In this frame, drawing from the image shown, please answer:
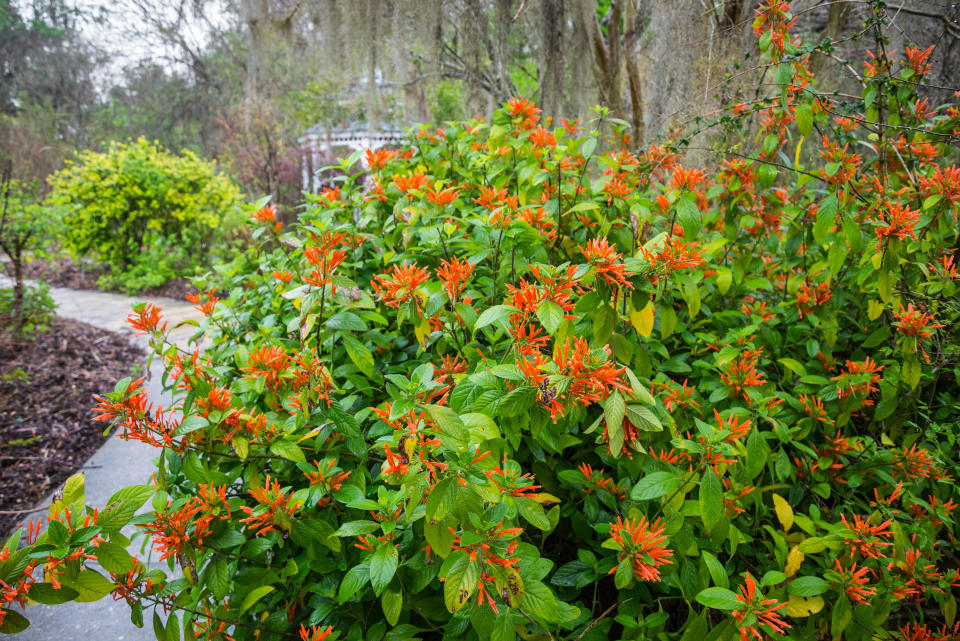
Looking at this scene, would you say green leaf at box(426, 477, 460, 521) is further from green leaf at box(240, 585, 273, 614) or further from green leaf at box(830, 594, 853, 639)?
green leaf at box(830, 594, 853, 639)

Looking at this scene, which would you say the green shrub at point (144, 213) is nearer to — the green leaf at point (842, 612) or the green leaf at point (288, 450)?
the green leaf at point (288, 450)

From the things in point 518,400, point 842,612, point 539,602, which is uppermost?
point 518,400

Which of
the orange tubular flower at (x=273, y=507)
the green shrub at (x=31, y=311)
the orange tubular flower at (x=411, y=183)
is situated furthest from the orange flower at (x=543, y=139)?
the green shrub at (x=31, y=311)

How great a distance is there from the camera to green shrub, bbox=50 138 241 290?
6340 mm

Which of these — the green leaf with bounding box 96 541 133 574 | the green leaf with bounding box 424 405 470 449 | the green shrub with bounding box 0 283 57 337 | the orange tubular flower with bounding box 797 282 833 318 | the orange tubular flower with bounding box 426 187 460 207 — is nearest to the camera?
the green leaf with bounding box 424 405 470 449

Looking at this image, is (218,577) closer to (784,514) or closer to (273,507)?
(273,507)

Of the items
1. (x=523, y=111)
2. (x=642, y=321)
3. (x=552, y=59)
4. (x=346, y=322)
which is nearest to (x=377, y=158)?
(x=523, y=111)

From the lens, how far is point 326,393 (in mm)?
963

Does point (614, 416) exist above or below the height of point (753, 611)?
above

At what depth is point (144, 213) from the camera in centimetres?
668

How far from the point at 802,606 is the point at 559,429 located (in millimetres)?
534

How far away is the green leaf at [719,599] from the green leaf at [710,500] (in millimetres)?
96

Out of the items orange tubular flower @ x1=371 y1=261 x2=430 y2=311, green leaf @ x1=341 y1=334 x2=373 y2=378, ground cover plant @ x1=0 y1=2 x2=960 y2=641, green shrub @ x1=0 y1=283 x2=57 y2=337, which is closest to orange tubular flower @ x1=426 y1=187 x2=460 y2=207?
ground cover plant @ x1=0 y1=2 x2=960 y2=641

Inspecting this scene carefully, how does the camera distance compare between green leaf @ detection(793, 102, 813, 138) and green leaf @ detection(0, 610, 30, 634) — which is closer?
green leaf @ detection(0, 610, 30, 634)
